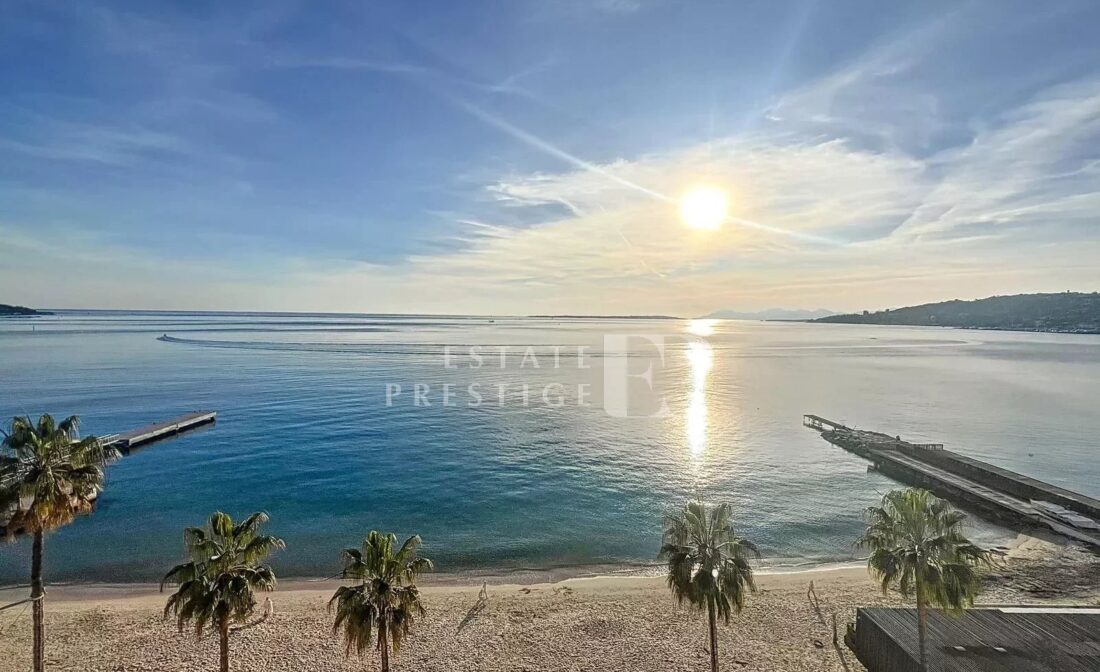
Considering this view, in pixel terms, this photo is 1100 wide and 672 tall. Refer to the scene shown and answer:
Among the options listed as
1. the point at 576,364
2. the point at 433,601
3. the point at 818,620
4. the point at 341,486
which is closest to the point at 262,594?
the point at 433,601

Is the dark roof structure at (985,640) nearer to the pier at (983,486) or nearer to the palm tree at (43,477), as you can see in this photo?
the pier at (983,486)

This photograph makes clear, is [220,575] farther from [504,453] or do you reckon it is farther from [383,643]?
[504,453]

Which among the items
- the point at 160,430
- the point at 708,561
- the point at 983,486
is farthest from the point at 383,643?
the point at 160,430

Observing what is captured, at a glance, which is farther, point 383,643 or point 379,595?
point 383,643

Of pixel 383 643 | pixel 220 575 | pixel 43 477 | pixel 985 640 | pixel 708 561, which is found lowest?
pixel 985 640

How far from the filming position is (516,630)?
88.5 ft

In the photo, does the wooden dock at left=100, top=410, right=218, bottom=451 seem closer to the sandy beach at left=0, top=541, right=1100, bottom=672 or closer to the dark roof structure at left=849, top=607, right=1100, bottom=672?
the sandy beach at left=0, top=541, right=1100, bottom=672

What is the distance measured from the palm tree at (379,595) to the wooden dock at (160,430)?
5457 cm

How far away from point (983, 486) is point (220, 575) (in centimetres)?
6396

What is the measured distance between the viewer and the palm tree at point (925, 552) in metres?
18.1

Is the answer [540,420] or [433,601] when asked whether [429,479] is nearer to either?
[433,601]

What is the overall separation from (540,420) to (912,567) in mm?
59504

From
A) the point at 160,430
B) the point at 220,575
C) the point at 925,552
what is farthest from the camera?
the point at 160,430

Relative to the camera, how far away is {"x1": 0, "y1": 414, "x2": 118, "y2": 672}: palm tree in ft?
60.5
